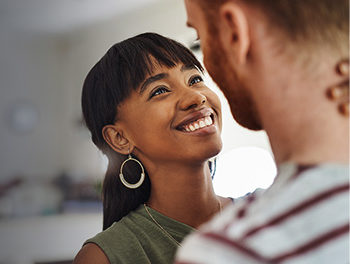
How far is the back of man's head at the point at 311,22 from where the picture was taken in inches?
19.0

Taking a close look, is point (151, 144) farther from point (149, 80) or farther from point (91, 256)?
point (91, 256)

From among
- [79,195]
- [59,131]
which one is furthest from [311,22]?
[59,131]

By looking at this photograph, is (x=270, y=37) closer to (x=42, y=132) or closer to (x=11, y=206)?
(x=11, y=206)

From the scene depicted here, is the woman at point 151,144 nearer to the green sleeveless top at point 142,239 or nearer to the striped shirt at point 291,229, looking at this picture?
the green sleeveless top at point 142,239

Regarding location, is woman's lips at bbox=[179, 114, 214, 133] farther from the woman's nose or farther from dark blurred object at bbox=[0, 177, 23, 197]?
dark blurred object at bbox=[0, 177, 23, 197]

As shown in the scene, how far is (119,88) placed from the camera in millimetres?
1278

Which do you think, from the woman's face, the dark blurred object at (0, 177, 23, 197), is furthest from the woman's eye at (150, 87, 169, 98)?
the dark blurred object at (0, 177, 23, 197)

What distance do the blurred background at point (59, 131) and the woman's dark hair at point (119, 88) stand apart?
258 cm

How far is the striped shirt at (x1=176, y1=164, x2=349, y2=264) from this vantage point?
1.35 feet

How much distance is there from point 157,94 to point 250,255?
0.86m

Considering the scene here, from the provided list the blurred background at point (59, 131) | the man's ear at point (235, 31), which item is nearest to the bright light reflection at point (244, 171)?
the blurred background at point (59, 131)

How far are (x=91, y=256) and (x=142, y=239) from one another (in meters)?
0.14

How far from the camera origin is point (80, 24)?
17.9 feet

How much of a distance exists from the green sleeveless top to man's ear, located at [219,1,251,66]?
2.43 feet
